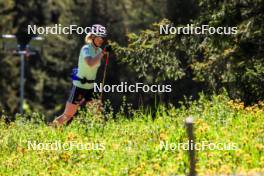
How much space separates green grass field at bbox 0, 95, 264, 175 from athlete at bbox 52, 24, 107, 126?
524mm

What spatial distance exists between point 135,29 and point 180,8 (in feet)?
21.4

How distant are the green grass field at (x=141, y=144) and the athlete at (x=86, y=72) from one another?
0.52m

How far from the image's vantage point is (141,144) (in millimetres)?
9156

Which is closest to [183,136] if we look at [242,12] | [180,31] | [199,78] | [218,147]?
[218,147]

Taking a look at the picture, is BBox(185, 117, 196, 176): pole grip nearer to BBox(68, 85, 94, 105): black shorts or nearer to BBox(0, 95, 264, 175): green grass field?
BBox(0, 95, 264, 175): green grass field

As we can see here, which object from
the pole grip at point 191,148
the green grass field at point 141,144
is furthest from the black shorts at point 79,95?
the pole grip at point 191,148

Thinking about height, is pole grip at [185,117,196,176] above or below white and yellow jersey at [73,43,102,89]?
below

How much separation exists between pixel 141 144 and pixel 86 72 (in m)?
2.73

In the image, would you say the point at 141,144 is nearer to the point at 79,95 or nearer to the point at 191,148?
the point at 191,148

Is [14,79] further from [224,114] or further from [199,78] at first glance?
[224,114]

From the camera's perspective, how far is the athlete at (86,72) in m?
11.4

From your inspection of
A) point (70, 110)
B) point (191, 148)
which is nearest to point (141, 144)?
point (191, 148)

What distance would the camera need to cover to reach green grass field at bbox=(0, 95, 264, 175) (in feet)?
26.7

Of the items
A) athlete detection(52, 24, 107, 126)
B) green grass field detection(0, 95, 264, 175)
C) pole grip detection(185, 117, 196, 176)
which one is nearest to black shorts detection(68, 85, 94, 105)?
athlete detection(52, 24, 107, 126)
